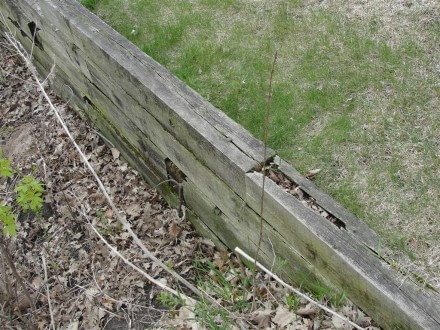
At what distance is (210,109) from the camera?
12.9ft

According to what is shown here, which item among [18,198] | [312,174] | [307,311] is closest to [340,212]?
[307,311]

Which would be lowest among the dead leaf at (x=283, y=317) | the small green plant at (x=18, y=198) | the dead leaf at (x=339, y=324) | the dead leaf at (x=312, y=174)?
the dead leaf at (x=283, y=317)

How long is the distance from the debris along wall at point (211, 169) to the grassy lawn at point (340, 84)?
27 centimetres

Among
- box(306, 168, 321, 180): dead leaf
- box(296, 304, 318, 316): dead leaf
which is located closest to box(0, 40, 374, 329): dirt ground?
box(296, 304, 318, 316): dead leaf

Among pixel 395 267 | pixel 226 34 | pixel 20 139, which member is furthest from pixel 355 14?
pixel 20 139

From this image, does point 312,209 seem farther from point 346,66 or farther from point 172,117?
point 346,66

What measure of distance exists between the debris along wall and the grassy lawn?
0.27 meters

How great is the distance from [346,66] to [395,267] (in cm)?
229

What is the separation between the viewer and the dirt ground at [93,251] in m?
3.77

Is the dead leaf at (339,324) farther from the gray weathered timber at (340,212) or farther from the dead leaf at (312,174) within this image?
the dead leaf at (312,174)

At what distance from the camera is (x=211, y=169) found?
388 centimetres

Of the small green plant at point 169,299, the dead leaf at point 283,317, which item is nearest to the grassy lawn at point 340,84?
the dead leaf at point 283,317

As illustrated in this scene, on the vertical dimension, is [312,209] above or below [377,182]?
above

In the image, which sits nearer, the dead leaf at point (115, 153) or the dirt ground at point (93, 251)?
the dirt ground at point (93, 251)
